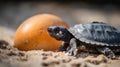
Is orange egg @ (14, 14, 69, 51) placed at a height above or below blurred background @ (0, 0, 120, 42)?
below

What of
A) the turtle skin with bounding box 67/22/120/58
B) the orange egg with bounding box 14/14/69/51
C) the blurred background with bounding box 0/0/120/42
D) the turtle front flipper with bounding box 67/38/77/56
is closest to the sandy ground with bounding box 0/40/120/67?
the turtle front flipper with bounding box 67/38/77/56

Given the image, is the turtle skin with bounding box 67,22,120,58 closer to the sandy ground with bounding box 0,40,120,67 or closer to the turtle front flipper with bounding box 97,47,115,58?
the turtle front flipper with bounding box 97,47,115,58

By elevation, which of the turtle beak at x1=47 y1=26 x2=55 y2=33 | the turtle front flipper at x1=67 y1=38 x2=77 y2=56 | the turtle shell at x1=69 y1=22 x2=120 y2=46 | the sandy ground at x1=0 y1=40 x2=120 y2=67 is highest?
the turtle beak at x1=47 y1=26 x2=55 y2=33

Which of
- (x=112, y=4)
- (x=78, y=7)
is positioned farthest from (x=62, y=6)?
(x=112, y=4)

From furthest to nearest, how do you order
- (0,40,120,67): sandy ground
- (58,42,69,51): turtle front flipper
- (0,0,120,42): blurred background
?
(0,0,120,42): blurred background
(58,42,69,51): turtle front flipper
(0,40,120,67): sandy ground

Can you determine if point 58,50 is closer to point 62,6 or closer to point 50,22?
point 50,22

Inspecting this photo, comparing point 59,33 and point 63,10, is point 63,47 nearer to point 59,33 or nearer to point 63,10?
point 59,33

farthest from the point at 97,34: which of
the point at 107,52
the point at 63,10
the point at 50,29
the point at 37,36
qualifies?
the point at 63,10
